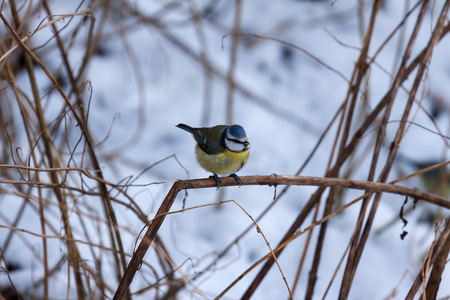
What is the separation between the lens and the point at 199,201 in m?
3.06

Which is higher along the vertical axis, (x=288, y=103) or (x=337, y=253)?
(x=288, y=103)

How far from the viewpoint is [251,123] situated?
3605mm

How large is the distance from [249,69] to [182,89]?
616 millimetres

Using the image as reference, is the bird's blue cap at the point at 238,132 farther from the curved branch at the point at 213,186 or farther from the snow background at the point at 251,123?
the snow background at the point at 251,123

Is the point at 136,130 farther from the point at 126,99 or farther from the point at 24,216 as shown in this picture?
the point at 24,216

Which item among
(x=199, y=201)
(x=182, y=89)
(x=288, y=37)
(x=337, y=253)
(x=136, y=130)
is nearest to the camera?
(x=337, y=253)

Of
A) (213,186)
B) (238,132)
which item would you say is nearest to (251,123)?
(238,132)

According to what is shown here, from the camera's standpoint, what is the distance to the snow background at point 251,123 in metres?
2.71

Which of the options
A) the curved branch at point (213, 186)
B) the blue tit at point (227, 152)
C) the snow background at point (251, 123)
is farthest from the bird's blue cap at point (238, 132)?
the snow background at point (251, 123)

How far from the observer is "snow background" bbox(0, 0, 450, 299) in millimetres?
2707

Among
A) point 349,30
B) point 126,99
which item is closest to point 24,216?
point 126,99

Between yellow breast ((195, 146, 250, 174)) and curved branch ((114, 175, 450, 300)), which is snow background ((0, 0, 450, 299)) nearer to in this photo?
yellow breast ((195, 146, 250, 174))

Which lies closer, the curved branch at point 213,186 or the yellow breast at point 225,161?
the curved branch at point 213,186

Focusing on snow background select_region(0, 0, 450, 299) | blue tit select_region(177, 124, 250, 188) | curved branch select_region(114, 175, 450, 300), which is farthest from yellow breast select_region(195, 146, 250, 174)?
snow background select_region(0, 0, 450, 299)
